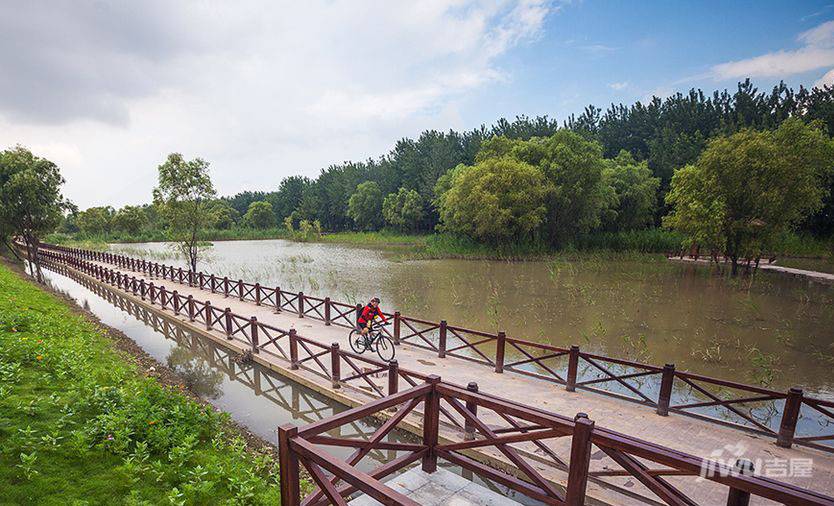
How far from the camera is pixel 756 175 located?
70.5 feet

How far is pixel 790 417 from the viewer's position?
20.7 ft

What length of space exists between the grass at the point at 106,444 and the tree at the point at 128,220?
74857 millimetres

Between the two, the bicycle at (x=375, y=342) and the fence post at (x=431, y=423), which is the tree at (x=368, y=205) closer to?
the bicycle at (x=375, y=342)

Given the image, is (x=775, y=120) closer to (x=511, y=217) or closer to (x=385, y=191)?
(x=511, y=217)

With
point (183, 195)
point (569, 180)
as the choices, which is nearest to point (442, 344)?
point (183, 195)

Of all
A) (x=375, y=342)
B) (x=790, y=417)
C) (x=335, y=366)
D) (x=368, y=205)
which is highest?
(x=368, y=205)

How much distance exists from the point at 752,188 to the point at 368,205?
6086cm

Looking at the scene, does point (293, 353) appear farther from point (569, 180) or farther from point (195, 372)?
point (569, 180)

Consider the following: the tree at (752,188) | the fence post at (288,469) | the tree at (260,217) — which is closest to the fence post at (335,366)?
the fence post at (288,469)

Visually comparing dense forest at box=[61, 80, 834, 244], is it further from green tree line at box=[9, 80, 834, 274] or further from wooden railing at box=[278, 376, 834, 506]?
wooden railing at box=[278, 376, 834, 506]

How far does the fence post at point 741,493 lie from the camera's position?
326 centimetres

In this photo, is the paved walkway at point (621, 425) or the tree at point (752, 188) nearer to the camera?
the paved walkway at point (621, 425)

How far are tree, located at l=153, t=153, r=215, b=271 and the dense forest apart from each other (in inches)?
38.1

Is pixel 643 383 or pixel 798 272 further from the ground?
pixel 798 272
